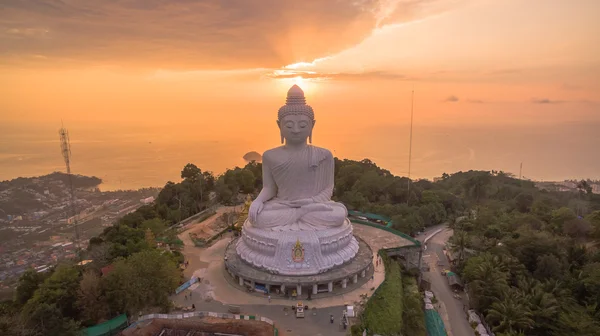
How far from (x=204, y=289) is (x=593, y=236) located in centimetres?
2430

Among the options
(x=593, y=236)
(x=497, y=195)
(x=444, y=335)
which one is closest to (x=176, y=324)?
(x=444, y=335)


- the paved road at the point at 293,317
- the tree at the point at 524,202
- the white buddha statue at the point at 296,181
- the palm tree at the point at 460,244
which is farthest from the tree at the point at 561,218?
the paved road at the point at 293,317

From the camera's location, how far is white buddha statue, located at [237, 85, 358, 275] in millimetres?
18234

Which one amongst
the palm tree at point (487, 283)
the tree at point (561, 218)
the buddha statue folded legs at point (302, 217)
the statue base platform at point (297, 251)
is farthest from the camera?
the tree at point (561, 218)

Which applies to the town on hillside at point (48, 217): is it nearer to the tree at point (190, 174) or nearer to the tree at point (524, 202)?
the tree at point (190, 174)

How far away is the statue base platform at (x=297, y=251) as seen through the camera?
18047mm

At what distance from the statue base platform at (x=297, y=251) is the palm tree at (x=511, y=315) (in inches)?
274

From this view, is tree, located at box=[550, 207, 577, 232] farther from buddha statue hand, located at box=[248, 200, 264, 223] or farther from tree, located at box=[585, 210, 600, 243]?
buddha statue hand, located at box=[248, 200, 264, 223]

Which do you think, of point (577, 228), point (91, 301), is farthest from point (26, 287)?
point (577, 228)

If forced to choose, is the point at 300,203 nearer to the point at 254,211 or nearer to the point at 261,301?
the point at 254,211

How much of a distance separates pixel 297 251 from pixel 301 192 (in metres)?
3.59

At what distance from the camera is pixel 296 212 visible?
19.7 metres

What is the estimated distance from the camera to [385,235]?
2508 centimetres

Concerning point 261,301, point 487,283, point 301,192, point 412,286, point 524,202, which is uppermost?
point 301,192
